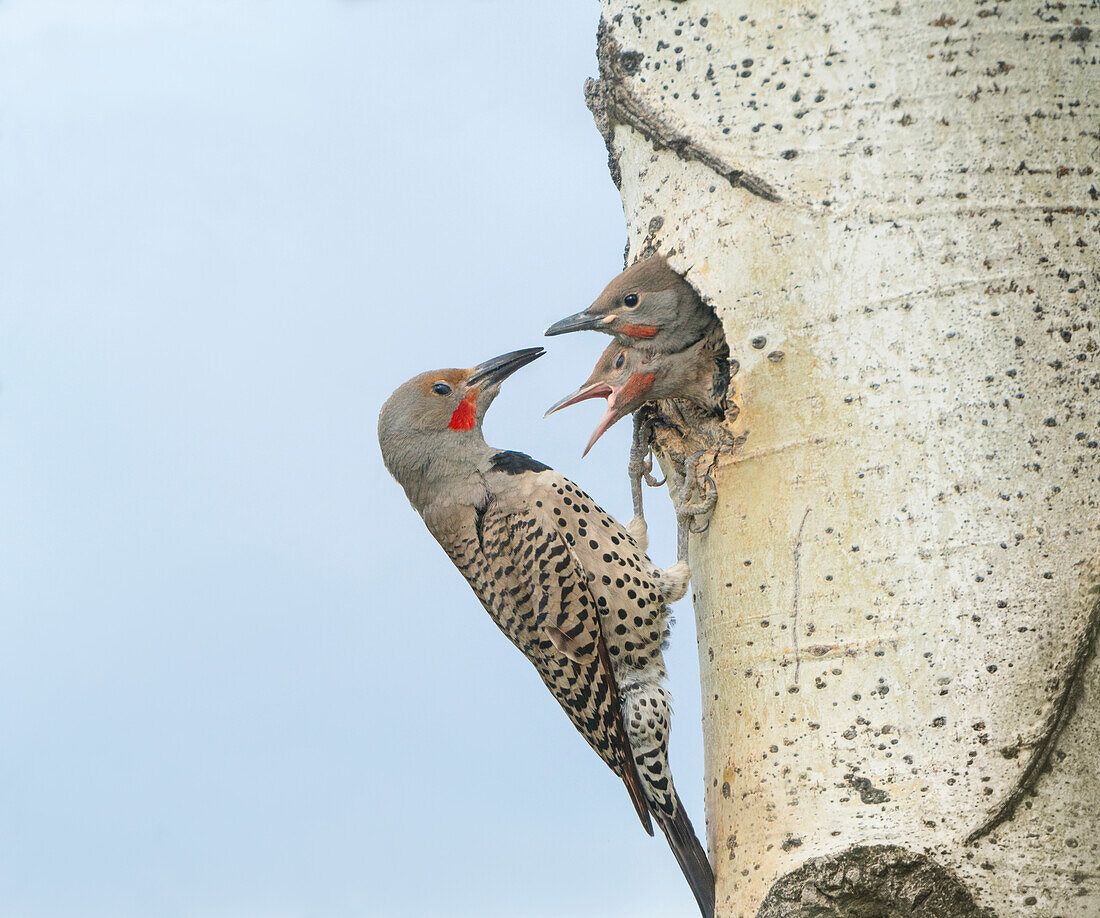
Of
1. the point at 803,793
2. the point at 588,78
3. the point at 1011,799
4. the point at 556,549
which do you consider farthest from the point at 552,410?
the point at 1011,799

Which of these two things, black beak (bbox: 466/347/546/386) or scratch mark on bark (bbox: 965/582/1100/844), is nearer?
scratch mark on bark (bbox: 965/582/1100/844)

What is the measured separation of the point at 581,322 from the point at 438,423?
2.64 feet

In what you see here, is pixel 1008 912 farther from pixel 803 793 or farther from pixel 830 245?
pixel 830 245

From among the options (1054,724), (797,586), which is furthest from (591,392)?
(1054,724)

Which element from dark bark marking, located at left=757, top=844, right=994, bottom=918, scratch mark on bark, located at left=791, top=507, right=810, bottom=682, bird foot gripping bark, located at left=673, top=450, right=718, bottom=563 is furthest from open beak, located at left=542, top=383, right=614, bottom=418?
dark bark marking, located at left=757, top=844, right=994, bottom=918

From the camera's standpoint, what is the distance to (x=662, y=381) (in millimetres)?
3137

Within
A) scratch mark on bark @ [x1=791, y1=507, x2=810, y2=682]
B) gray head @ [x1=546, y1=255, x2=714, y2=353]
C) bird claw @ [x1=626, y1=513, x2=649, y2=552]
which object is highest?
gray head @ [x1=546, y1=255, x2=714, y2=353]

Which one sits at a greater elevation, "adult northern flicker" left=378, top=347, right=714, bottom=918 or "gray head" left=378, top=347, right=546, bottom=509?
"gray head" left=378, top=347, right=546, bottom=509

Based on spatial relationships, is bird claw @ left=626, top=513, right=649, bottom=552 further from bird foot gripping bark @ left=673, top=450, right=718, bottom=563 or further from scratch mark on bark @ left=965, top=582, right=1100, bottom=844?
scratch mark on bark @ left=965, top=582, right=1100, bottom=844

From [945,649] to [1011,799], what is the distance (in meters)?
0.29

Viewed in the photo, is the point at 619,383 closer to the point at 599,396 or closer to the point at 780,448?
the point at 599,396

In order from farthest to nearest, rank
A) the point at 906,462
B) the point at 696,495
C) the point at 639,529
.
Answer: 1. the point at 639,529
2. the point at 696,495
3. the point at 906,462

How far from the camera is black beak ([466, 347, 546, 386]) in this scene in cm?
396

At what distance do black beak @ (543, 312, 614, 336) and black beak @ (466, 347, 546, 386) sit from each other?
64 centimetres
